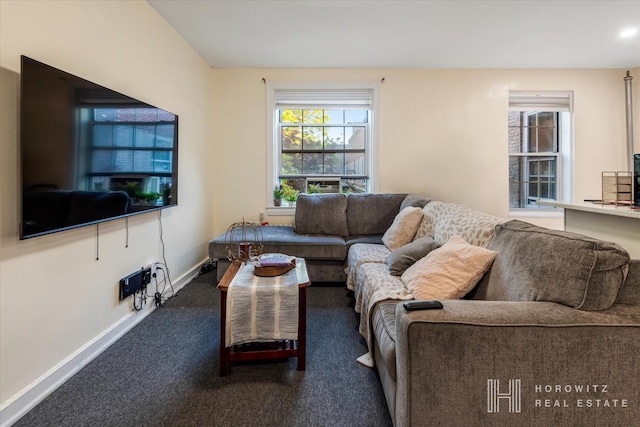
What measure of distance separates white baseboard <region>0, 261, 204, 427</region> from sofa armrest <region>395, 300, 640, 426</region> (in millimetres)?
1756

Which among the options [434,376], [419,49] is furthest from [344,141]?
[434,376]

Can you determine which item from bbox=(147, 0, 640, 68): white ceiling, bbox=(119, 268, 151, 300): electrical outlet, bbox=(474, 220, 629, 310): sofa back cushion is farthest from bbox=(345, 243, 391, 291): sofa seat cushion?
bbox=(147, 0, 640, 68): white ceiling

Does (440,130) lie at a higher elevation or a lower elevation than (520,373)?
higher

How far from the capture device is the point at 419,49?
331 centimetres

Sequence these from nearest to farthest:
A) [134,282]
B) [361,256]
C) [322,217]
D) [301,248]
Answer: [134,282] → [361,256] → [301,248] → [322,217]

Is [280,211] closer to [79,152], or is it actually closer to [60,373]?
[79,152]

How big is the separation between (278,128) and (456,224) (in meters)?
2.74

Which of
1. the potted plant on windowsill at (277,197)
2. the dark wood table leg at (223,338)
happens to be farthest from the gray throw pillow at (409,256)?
the potted plant on windowsill at (277,197)

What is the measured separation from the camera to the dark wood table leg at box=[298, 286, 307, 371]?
173 cm

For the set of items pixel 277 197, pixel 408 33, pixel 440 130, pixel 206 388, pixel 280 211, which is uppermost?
pixel 408 33

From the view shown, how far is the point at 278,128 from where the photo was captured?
403 cm

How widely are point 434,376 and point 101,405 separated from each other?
1571mm

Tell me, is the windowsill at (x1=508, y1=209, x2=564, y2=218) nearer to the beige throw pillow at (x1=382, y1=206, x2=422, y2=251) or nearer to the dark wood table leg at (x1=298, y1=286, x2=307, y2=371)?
the beige throw pillow at (x1=382, y1=206, x2=422, y2=251)
